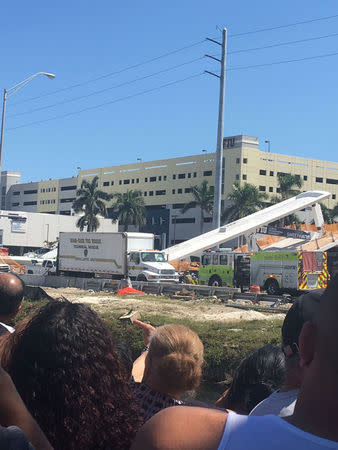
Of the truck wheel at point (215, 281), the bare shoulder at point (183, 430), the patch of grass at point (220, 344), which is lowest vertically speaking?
the truck wheel at point (215, 281)

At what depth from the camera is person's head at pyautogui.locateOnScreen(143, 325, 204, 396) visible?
299cm

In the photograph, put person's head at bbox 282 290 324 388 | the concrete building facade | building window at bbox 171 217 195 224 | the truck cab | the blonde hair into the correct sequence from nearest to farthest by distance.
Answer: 1. person's head at bbox 282 290 324 388
2. the blonde hair
3. the truck cab
4. the concrete building facade
5. building window at bbox 171 217 195 224

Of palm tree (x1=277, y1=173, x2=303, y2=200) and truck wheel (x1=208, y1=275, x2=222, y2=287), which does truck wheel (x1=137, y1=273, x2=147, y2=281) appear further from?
palm tree (x1=277, y1=173, x2=303, y2=200)

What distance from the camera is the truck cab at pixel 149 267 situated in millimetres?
36250

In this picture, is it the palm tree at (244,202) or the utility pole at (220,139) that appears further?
the palm tree at (244,202)

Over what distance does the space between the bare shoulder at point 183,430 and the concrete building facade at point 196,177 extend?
8887 cm


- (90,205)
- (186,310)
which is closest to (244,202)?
(90,205)

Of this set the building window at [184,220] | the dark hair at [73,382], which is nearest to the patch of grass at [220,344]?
the dark hair at [73,382]

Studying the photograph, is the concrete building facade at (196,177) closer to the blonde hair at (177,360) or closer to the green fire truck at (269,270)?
the green fire truck at (269,270)

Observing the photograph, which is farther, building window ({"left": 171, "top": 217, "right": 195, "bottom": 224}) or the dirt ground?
building window ({"left": 171, "top": 217, "right": 195, "bottom": 224})

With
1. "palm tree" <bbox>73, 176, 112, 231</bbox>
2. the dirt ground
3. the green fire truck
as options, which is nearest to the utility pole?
the green fire truck

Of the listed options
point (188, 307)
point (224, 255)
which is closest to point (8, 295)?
point (188, 307)

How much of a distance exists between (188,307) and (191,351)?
1657 cm

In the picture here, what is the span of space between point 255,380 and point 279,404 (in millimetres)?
638
